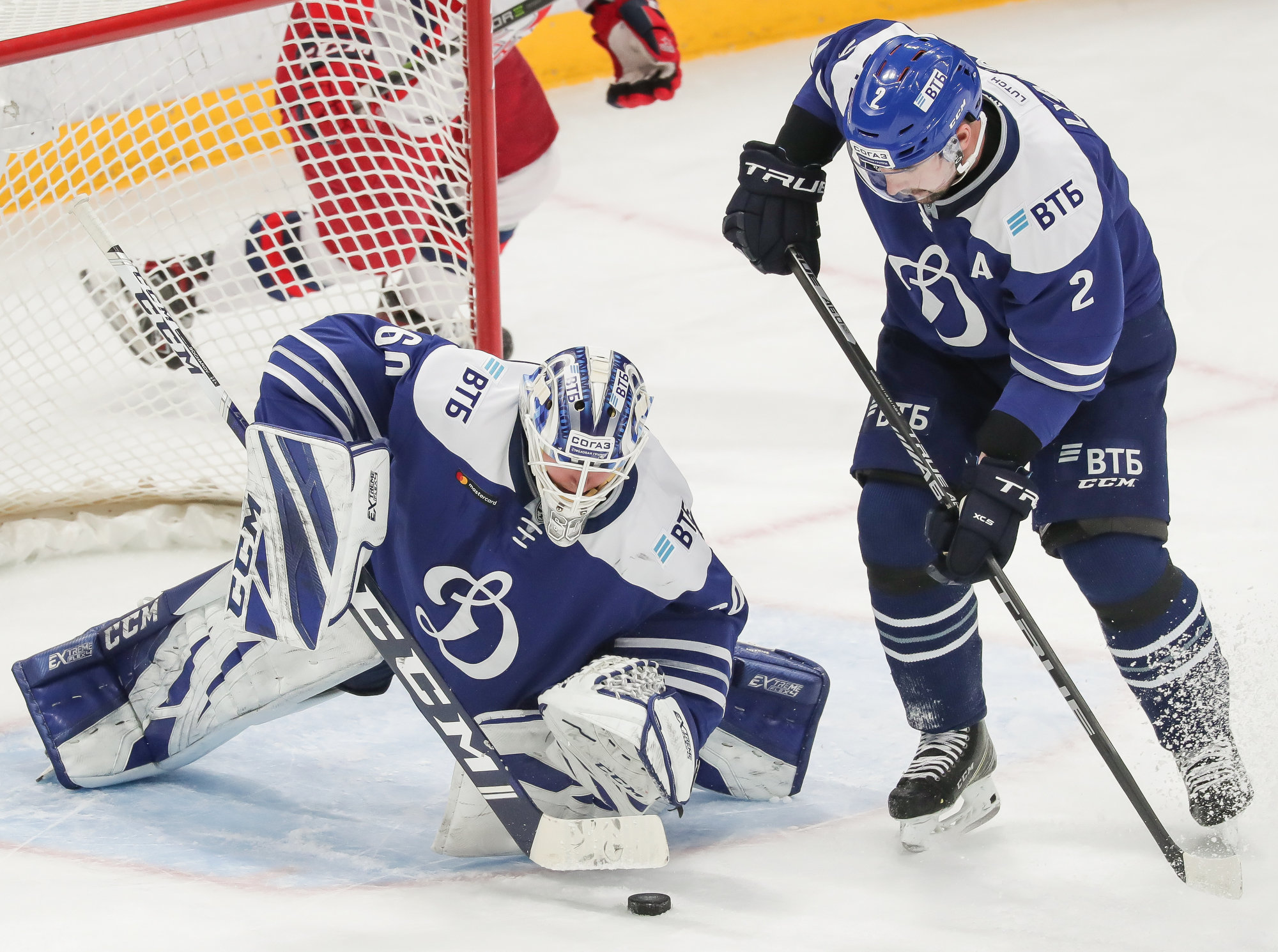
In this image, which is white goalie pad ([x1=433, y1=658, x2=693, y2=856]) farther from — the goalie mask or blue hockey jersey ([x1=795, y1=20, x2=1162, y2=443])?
blue hockey jersey ([x1=795, y1=20, x2=1162, y2=443])

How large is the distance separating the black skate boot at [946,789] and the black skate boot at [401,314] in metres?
1.38

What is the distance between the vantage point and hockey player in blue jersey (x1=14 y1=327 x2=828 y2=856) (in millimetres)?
A: 2207

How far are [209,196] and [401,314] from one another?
507 millimetres

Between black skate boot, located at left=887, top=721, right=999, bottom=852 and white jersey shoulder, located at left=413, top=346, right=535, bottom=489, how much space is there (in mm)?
788

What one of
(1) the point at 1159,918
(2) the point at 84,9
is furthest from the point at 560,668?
(2) the point at 84,9

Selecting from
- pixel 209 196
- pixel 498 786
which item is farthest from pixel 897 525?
pixel 209 196

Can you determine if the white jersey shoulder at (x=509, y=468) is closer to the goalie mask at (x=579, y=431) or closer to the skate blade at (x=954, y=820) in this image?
the goalie mask at (x=579, y=431)

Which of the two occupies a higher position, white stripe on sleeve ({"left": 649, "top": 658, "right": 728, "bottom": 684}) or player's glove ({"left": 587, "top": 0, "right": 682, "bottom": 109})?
player's glove ({"left": 587, "top": 0, "right": 682, "bottom": 109})

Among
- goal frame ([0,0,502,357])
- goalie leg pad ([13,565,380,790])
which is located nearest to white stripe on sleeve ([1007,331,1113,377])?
goalie leg pad ([13,565,380,790])

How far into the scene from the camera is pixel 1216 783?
239cm

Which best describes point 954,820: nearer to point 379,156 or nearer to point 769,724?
point 769,724

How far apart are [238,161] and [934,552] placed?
184cm

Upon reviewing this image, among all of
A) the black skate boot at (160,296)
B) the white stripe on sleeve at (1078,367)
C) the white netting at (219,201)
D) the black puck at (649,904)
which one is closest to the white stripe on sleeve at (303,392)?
the black puck at (649,904)

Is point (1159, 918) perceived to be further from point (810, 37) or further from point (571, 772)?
point (810, 37)
